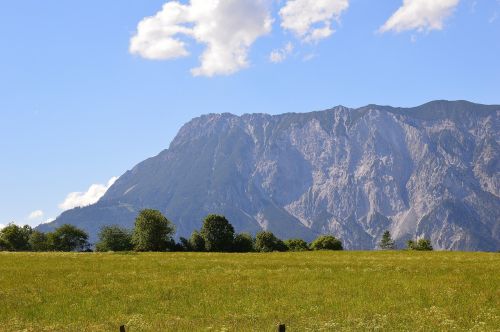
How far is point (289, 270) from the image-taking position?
49.2 metres

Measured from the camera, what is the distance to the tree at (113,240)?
151750mm

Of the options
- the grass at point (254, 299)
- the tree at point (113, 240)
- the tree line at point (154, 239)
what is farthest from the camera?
the tree at point (113, 240)

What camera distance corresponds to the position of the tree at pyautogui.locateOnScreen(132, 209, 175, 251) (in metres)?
119

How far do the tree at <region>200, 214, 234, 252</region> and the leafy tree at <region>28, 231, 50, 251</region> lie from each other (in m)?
73.5

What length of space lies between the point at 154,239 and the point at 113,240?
130ft

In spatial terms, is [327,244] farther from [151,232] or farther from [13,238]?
[13,238]

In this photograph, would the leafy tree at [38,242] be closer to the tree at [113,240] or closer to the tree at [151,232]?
the tree at [113,240]

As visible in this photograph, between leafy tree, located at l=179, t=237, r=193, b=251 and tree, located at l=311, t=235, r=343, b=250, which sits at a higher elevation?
leafy tree, located at l=179, t=237, r=193, b=251

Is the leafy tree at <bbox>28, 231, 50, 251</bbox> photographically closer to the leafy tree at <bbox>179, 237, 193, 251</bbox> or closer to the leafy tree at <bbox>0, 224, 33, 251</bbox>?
the leafy tree at <bbox>0, 224, 33, 251</bbox>

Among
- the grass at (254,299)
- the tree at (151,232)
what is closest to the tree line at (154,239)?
the tree at (151,232)

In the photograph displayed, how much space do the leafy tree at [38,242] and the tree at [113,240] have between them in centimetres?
3308

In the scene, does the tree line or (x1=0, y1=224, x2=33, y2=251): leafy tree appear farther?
(x1=0, y1=224, x2=33, y2=251): leafy tree

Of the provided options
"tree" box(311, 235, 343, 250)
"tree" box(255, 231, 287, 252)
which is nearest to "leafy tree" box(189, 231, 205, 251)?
"tree" box(255, 231, 287, 252)

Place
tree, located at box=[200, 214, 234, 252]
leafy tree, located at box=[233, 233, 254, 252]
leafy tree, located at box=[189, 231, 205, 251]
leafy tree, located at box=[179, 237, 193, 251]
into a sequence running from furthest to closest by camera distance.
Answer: leafy tree, located at box=[233, 233, 254, 252], tree, located at box=[200, 214, 234, 252], leafy tree, located at box=[189, 231, 205, 251], leafy tree, located at box=[179, 237, 193, 251]
